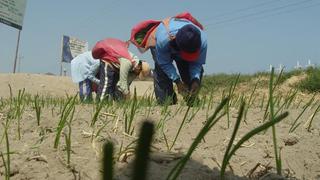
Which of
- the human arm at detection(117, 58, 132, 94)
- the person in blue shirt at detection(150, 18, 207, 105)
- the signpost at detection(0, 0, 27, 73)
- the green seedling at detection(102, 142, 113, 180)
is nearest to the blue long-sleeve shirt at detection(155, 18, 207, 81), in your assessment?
the person in blue shirt at detection(150, 18, 207, 105)

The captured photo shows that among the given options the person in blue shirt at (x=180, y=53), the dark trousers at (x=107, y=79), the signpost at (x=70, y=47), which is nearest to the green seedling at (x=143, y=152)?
the person in blue shirt at (x=180, y=53)

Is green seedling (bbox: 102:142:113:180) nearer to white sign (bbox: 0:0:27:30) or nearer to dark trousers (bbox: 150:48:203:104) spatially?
dark trousers (bbox: 150:48:203:104)

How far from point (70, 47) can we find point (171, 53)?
1563 cm

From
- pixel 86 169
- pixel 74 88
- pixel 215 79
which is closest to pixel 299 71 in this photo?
pixel 215 79

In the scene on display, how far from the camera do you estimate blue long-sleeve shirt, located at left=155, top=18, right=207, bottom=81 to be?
509 cm

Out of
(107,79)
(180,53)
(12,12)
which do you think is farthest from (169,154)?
(12,12)

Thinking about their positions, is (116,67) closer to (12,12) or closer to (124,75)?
(124,75)

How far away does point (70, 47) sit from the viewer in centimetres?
2022

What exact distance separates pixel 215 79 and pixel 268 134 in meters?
13.8

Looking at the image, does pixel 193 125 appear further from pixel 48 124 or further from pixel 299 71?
pixel 299 71

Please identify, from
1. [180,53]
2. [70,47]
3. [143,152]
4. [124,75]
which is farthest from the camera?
[70,47]

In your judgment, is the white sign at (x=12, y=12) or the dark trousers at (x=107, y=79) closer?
the dark trousers at (x=107, y=79)

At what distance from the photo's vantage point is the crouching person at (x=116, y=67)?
621 cm

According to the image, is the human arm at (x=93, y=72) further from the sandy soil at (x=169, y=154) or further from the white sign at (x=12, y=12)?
the white sign at (x=12, y=12)
